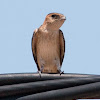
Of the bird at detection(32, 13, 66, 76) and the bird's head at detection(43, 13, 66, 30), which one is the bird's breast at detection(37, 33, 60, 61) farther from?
the bird's head at detection(43, 13, 66, 30)

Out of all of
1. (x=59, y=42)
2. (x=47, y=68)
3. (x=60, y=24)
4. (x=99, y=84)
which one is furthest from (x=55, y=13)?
(x=99, y=84)

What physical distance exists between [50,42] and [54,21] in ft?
1.55

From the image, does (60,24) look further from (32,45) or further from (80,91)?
(80,91)

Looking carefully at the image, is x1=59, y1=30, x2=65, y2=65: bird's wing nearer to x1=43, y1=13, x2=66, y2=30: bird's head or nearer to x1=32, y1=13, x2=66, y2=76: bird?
x1=32, y1=13, x2=66, y2=76: bird

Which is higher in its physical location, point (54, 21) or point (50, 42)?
point (54, 21)

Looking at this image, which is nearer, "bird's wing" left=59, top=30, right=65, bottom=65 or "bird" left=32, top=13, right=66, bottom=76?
"bird" left=32, top=13, right=66, bottom=76

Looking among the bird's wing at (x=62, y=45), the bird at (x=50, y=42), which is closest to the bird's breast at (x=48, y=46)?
the bird at (x=50, y=42)

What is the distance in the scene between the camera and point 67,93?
2320 millimetres

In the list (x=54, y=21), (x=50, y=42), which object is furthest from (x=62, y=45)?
(x=54, y=21)

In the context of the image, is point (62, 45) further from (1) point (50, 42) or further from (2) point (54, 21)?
(2) point (54, 21)

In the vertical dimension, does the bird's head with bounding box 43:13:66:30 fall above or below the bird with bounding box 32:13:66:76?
above

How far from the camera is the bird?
20.8 ft

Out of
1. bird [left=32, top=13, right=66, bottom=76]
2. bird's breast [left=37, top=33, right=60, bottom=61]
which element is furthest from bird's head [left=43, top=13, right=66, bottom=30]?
bird's breast [left=37, top=33, right=60, bottom=61]

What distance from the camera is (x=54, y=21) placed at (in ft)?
21.0
